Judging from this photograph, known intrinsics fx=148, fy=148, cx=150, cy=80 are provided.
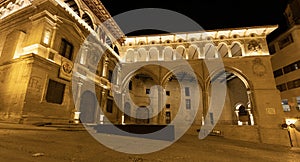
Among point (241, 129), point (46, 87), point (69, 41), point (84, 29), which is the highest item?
point (84, 29)

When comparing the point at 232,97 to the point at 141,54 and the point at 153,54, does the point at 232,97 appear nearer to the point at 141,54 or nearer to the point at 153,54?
the point at 153,54

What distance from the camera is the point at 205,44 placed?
1759 centimetres

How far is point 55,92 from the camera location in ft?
33.3

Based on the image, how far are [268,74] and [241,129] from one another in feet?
22.0

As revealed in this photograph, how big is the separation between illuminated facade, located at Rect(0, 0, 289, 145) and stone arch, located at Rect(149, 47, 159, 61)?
0.13 m

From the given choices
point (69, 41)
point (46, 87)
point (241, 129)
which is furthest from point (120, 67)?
point (241, 129)

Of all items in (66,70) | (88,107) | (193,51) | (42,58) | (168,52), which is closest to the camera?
(42,58)

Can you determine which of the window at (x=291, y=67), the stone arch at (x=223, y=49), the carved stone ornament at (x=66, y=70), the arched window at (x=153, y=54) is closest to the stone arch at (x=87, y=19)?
the carved stone ornament at (x=66, y=70)

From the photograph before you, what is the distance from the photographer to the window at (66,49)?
37.1 ft

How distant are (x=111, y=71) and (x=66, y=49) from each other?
6.09 metres

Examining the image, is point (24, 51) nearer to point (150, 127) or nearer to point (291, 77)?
point (150, 127)

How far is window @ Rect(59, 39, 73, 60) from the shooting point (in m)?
11.3

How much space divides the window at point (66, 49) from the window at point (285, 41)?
26.6m

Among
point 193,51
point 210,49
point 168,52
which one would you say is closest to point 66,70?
point 168,52
